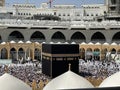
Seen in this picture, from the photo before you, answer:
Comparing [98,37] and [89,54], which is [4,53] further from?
[98,37]

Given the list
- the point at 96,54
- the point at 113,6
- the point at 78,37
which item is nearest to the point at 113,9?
the point at 113,6

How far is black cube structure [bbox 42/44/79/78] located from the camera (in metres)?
25.2

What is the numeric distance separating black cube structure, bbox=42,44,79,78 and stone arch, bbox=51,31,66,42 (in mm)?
21210

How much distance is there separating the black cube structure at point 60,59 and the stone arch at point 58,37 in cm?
2121

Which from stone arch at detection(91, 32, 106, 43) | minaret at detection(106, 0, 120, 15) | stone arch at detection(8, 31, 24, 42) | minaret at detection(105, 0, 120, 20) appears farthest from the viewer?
minaret at detection(106, 0, 120, 15)

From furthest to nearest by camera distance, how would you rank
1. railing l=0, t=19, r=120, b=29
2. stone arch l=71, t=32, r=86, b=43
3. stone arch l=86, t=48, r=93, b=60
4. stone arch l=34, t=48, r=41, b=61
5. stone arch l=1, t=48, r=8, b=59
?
1. stone arch l=71, t=32, r=86, b=43
2. railing l=0, t=19, r=120, b=29
3. stone arch l=1, t=48, r=8, b=59
4. stone arch l=86, t=48, r=93, b=60
5. stone arch l=34, t=48, r=41, b=61

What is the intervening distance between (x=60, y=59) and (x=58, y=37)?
23.0 metres

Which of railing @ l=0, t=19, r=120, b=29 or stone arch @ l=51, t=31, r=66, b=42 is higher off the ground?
railing @ l=0, t=19, r=120, b=29

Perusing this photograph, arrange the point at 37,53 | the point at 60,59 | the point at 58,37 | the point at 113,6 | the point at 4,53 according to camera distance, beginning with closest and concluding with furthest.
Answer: the point at 60,59, the point at 37,53, the point at 4,53, the point at 58,37, the point at 113,6

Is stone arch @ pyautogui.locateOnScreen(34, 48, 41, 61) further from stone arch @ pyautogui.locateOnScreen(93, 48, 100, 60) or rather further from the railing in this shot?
the railing

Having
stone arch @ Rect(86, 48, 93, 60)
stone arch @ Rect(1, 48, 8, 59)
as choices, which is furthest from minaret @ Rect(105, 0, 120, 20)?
stone arch @ Rect(1, 48, 8, 59)

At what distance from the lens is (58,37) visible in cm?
4831

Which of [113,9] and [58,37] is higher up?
[113,9]

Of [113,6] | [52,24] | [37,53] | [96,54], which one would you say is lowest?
[96,54]
